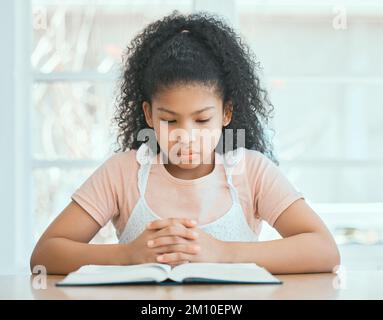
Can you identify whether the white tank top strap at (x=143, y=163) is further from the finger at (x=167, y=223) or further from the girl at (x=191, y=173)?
the finger at (x=167, y=223)

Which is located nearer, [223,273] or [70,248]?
[223,273]

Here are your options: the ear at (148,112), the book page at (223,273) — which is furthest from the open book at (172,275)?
the ear at (148,112)

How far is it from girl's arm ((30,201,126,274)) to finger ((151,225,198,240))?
0.09 metres

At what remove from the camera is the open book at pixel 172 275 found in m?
1.11

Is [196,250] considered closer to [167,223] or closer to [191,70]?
[167,223]

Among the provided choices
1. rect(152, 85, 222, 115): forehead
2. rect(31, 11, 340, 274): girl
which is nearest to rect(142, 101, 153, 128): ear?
rect(31, 11, 340, 274): girl

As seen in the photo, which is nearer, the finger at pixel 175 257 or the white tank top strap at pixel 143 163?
the finger at pixel 175 257

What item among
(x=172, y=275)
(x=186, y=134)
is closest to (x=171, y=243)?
(x=172, y=275)

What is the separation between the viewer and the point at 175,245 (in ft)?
4.20

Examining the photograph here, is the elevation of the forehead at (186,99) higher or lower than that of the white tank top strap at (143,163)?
higher

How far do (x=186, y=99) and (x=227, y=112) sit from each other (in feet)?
0.66

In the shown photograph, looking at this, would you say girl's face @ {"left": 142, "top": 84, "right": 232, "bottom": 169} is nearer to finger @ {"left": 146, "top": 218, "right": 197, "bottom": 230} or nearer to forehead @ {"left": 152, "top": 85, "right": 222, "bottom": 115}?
forehead @ {"left": 152, "top": 85, "right": 222, "bottom": 115}

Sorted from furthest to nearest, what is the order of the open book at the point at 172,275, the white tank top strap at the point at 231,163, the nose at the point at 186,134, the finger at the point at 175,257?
the white tank top strap at the point at 231,163 < the nose at the point at 186,134 < the finger at the point at 175,257 < the open book at the point at 172,275

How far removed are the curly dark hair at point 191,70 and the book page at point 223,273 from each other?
466 millimetres
